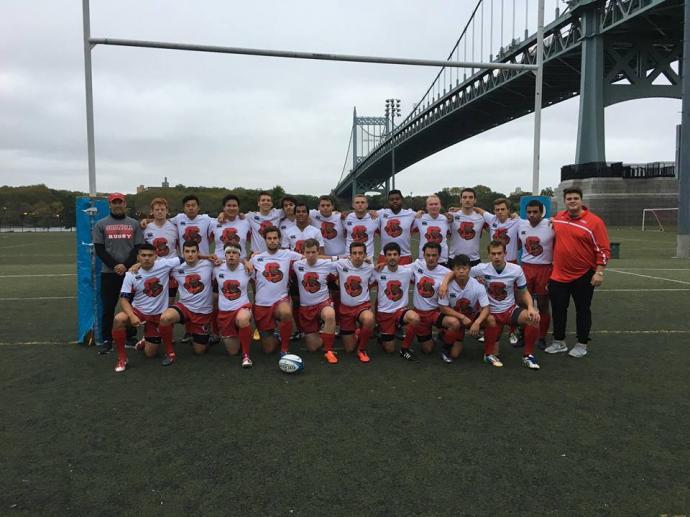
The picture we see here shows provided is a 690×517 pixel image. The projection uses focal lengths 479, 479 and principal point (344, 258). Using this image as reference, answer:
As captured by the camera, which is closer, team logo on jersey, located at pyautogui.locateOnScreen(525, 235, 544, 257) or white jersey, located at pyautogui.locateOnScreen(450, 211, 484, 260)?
team logo on jersey, located at pyautogui.locateOnScreen(525, 235, 544, 257)

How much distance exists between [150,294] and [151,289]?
5 centimetres

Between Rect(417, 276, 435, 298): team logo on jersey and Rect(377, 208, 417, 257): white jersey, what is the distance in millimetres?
887

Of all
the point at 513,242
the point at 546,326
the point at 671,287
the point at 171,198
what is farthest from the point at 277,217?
the point at 171,198

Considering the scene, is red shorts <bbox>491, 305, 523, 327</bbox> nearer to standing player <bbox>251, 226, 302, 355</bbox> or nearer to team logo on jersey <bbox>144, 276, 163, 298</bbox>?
standing player <bbox>251, 226, 302, 355</bbox>

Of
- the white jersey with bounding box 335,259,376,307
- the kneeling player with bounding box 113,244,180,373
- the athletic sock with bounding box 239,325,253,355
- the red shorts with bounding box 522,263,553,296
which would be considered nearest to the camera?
the athletic sock with bounding box 239,325,253,355

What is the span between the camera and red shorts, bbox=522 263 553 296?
5.09 meters

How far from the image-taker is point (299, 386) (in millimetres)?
3896

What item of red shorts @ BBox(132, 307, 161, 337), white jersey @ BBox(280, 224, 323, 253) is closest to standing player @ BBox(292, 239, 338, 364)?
white jersey @ BBox(280, 224, 323, 253)

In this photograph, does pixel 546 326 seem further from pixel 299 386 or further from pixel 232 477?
pixel 232 477

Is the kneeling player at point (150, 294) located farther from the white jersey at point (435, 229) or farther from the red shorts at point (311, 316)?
the white jersey at point (435, 229)

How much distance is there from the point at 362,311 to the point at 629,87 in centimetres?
3432

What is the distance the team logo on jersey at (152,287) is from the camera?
4805mm

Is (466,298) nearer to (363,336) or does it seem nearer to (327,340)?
(363,336)

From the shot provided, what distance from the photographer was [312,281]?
16.5 feet
